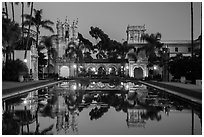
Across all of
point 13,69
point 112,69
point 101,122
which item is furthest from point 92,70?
point 101,122

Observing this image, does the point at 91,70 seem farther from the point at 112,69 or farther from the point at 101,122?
the point at 101,122

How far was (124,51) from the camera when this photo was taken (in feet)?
237

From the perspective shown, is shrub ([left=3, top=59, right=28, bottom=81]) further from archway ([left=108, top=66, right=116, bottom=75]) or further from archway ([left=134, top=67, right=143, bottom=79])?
archway ([left=108, top=66, right=116, bottom=75])

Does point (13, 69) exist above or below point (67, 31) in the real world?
below

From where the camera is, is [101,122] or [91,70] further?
[91,70]

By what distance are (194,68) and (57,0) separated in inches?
1106

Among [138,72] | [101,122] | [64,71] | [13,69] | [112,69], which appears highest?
[112,69]

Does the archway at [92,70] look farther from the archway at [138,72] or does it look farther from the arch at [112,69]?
the archway at [138,72]

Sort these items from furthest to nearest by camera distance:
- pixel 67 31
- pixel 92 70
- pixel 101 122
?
pixel 67 31 < pixel 92 70 < pixel 101 122

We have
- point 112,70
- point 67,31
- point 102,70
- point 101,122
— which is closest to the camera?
point 101,122

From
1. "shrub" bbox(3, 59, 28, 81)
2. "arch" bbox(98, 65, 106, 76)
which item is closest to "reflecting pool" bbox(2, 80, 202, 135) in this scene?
"shrub" bbox(3, 59, 28, 81)

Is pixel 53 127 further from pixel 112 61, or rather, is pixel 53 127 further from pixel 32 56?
pixel 112 61

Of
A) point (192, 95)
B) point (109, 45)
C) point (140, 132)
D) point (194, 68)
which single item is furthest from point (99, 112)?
point (109, 45)

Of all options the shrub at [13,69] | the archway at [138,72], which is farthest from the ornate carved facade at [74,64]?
the shrub at [13,69]
